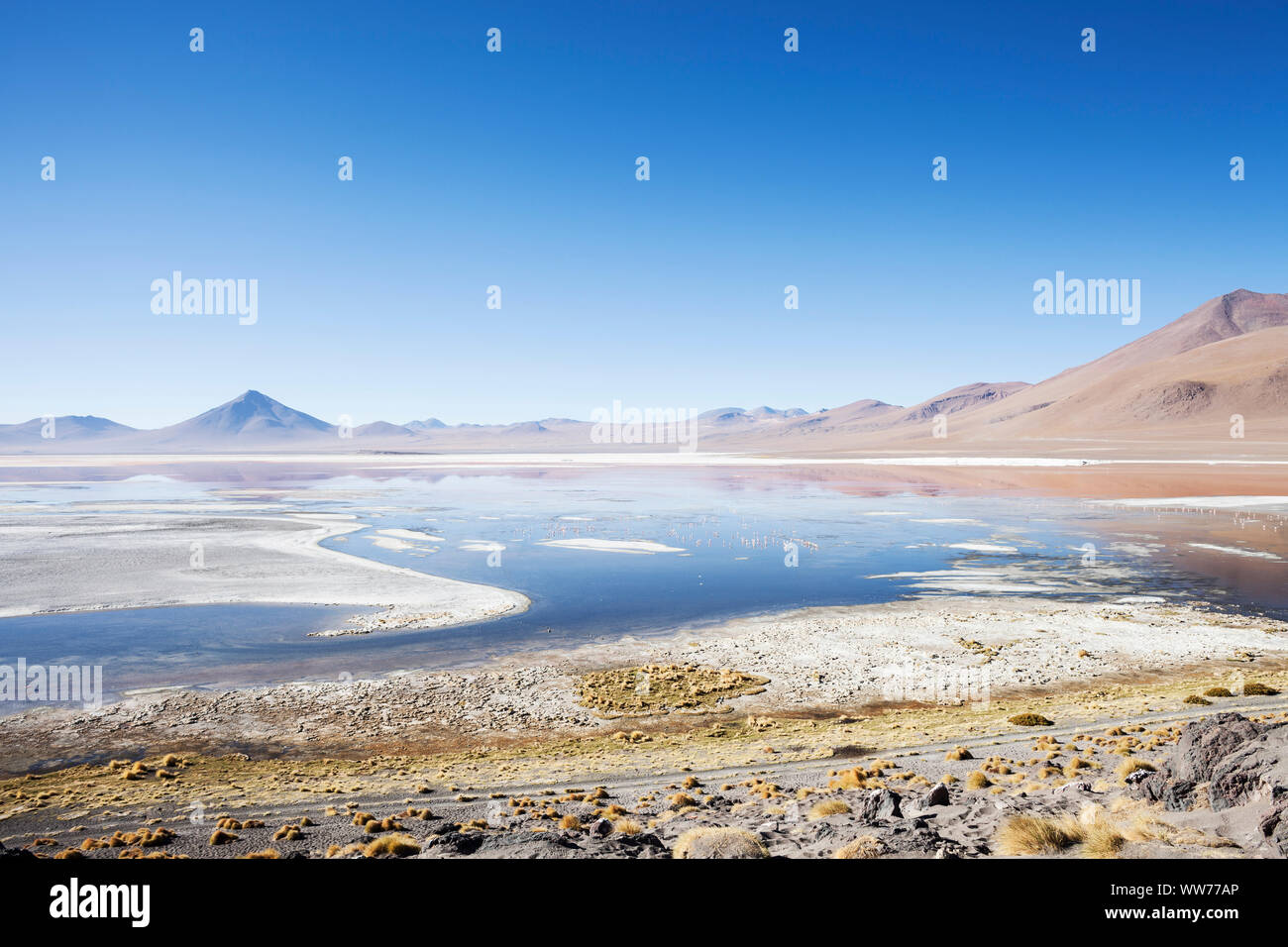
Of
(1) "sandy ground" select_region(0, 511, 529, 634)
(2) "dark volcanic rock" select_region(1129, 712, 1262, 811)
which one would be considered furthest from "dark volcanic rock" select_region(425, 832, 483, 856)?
(1) "sandy ground" select_region(0, 511, 529, 634)

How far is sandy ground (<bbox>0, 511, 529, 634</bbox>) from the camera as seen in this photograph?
65.5ft

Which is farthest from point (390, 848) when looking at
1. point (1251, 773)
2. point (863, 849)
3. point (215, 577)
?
point (215, 577)

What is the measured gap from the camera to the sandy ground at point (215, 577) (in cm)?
1995

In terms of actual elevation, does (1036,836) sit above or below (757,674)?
above

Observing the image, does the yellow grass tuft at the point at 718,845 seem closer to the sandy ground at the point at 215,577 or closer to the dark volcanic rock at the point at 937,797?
the dark volcanic rock at the point at 937,797

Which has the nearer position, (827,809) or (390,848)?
(390,848)

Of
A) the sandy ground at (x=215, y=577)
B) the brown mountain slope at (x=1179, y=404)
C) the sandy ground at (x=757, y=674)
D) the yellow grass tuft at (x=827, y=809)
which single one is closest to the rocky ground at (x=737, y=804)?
the yellow grass tuft at (x=827, y=809)

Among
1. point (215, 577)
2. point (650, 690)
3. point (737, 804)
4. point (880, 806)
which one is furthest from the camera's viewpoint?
point (215, 577)

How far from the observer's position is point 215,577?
2345 centimetres

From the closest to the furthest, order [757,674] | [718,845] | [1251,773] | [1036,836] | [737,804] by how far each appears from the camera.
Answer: [1036,836] → [718,845] → [1251,773] → [737,804] → [757,674]

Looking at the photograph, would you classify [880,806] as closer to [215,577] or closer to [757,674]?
[757,674]

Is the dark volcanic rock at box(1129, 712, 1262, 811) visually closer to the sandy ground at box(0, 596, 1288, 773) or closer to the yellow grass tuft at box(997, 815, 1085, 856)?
the yellow grass tuft at box(997, 815, 1085, 856)
